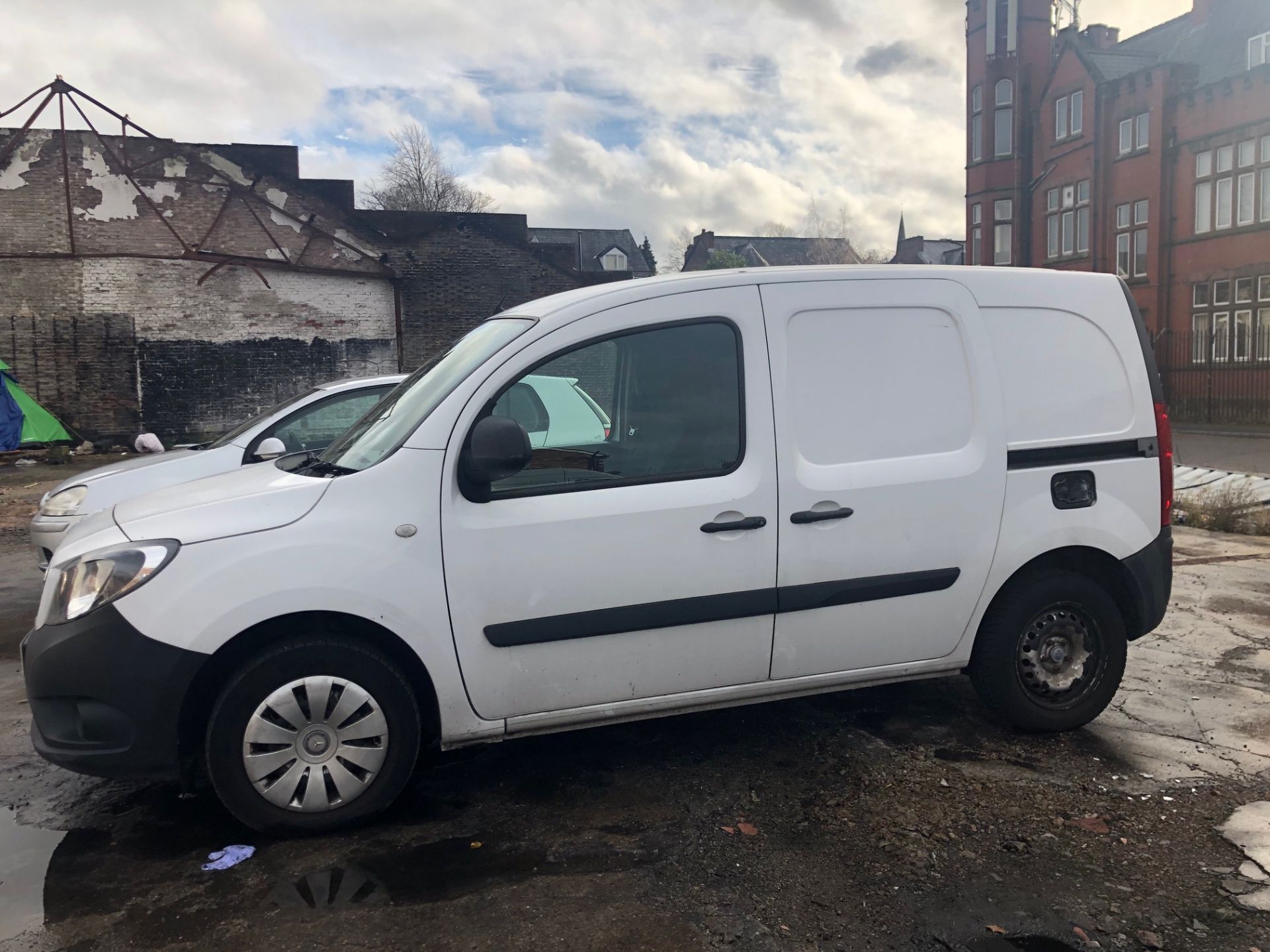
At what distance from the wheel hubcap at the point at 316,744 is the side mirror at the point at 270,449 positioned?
3283mm

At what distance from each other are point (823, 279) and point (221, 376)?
19.8 metres

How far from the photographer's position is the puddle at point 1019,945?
2701 millimetres

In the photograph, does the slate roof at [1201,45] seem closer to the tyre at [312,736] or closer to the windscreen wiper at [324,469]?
the windscreen wiper at [324,469]

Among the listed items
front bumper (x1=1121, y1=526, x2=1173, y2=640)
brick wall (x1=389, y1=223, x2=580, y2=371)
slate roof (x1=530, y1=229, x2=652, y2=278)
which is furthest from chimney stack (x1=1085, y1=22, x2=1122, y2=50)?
front bumper (x1=1121, y1=526, x2=1173, y2=640)

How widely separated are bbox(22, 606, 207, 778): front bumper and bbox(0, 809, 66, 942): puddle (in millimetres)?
351

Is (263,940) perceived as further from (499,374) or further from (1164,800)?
(1164,800)

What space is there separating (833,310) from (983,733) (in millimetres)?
1996

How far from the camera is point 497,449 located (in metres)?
3.40

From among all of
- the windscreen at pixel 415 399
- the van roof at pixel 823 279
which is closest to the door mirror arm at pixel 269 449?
the windscreen at pixel 415 399

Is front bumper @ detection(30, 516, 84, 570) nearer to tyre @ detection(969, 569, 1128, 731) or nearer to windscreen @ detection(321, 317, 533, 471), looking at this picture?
windscreen @ detection(321, 317, 533, 471)

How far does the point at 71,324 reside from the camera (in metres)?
19.8

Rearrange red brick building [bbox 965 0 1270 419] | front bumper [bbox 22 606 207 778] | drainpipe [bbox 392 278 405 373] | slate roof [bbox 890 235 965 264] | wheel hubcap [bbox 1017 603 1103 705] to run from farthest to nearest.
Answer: slate roof [bbox 890 235 965 264] → red brick building [bbox 965 0 1270 419] → drainpipe [bbox 392 278 405 373] → wheel hubcap [bbox 1017 603 1103 705] → front bumper [bbox 22 606 207 778]

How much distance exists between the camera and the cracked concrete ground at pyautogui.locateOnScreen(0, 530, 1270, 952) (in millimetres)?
2842

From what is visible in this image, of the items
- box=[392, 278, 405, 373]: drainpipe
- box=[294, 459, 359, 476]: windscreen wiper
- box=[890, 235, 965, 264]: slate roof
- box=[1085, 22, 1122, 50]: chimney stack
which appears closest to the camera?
box=[294, 459, 359, 476]: windscreen wiper
